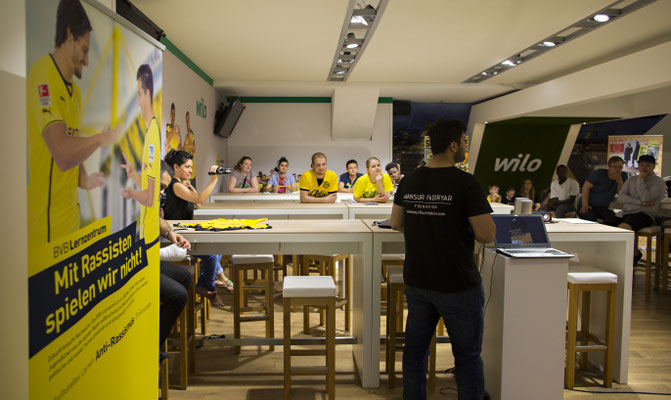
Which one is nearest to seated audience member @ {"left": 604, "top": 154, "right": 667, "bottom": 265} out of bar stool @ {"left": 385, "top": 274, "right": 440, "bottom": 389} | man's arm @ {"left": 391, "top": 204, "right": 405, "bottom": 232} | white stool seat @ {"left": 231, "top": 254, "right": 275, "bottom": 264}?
bar stool @ {"left": 385, "top": 274, "right": 440, "bottom": 389}

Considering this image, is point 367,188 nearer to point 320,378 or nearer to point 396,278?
point 396,278

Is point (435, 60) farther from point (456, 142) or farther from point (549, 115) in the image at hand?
point (456, 142)

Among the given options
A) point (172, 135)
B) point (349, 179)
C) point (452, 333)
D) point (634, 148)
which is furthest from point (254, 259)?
point (634, 148)

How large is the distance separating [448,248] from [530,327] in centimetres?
87

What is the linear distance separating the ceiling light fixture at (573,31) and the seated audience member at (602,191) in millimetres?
1706

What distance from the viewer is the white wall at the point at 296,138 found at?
10.3 m

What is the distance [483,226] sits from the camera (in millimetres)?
2152

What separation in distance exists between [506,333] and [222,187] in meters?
7.81

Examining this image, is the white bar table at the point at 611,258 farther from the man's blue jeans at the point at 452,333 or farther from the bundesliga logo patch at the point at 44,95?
the bundesliga logo patch at the point at 44,95

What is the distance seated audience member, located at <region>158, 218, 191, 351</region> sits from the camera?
257cm

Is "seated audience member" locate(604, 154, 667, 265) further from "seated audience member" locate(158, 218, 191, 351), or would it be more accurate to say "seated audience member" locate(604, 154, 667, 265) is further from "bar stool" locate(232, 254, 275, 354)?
"seated audience member" locate(158, 218, 191, 351)

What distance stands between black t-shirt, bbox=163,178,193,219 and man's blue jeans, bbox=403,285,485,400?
83.6 inches

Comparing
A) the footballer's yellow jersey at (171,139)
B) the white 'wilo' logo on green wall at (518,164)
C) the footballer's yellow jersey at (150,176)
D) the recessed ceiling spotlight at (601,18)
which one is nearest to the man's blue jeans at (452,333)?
the footballer's yellow jersey at (150,176)

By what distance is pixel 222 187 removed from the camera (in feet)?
32.0
